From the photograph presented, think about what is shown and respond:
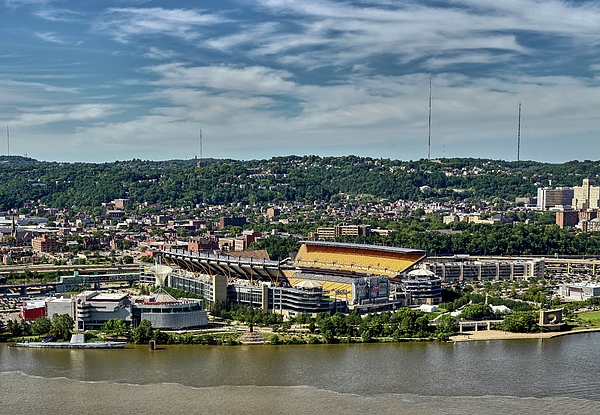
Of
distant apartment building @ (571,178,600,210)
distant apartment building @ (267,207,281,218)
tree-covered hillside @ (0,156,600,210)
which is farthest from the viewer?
tree-covered hillside @ (0,156,600,210)

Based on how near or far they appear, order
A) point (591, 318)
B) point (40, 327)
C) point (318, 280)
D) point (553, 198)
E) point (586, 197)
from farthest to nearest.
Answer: point (553, 198) → point (586, 197) → point (318, 280) → point (591, 318) → point (40, 327)

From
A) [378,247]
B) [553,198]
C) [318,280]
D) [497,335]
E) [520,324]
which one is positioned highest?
[553,198]

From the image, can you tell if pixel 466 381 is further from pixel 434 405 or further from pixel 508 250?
pixel 508 250

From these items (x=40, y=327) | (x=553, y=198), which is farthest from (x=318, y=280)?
(x=553, y=198)

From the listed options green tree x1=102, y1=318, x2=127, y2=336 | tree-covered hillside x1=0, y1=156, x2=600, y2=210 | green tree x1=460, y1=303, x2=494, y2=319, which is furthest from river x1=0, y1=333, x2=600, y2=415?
tree-covered hillside x1=0, y1=156, x2=600, y2=210

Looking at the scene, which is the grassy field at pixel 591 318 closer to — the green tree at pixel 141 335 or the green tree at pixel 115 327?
the green tree at pixel 141 335

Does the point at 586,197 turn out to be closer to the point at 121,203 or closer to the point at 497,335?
the point at 121,203

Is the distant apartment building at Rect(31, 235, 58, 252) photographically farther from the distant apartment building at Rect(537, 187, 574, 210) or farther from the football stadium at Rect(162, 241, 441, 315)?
the distant apartment building at Rect(537, 187, 574, 210)
